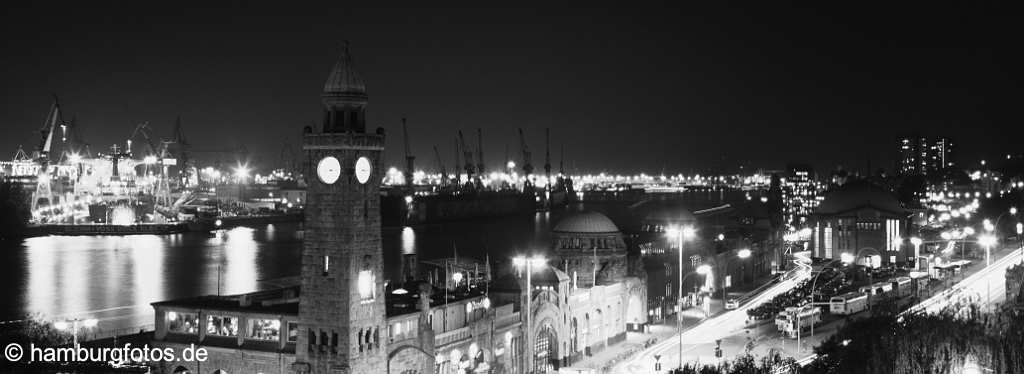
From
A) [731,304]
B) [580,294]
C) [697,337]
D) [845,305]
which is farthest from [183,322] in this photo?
[731,304]

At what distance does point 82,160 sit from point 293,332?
17398 centimetres

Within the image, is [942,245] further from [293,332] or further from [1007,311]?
[293,332]

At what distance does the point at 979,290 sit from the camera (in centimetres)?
5409

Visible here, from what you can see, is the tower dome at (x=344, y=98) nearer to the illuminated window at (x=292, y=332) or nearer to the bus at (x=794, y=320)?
the illuminated window at (x=292, y=332)

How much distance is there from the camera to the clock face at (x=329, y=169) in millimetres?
32969

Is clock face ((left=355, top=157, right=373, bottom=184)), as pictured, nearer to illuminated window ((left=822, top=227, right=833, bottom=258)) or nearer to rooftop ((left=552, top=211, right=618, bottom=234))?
rooftop ((left=552, top=211, right=618, bottom=234))

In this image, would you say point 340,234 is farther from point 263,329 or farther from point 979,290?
point 979,290

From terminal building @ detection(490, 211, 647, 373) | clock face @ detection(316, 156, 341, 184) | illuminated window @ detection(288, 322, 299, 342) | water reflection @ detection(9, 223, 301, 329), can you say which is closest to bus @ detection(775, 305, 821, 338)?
terminal building @ detection(490, 211, 647, 373)

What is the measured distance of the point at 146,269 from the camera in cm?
11194

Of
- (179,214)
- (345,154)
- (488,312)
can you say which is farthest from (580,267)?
(179,214)

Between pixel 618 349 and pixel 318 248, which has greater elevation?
pixel 318 248

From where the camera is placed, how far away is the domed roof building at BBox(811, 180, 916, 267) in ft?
299

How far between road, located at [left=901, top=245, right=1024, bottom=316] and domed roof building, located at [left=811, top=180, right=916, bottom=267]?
1174 inches

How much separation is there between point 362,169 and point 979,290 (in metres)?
35.2
